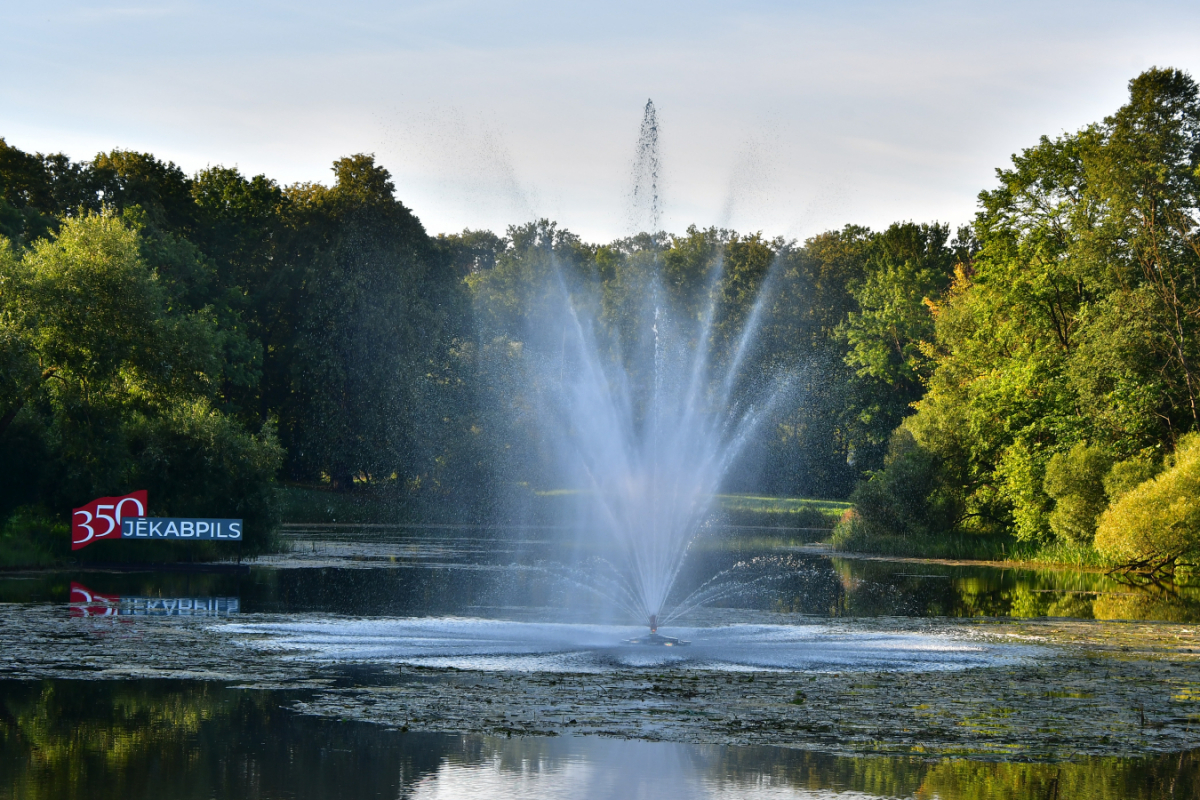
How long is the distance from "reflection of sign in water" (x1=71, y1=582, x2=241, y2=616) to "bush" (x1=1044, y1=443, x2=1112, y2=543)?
30812 millimetres

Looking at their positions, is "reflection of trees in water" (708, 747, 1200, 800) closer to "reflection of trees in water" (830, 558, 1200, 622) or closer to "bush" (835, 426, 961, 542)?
"reflection of trees in water" (830, 558, 1200, 622)

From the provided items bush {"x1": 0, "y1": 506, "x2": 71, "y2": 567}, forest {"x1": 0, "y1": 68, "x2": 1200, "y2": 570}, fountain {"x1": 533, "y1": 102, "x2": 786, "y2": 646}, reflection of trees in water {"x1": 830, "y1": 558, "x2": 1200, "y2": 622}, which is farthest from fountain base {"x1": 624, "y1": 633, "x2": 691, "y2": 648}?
bush {"x1": 0, "y1": 506, "x2": 71, "y2": 567}

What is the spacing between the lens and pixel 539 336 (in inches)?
4252

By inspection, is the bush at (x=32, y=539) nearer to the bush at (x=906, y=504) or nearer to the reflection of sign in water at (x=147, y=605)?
the reflection of sign in water at (x=147, y=605)

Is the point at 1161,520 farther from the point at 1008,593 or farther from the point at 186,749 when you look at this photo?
the point at 186,749

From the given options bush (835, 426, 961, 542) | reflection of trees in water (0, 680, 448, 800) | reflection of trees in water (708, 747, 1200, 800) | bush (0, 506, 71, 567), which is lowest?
reflection of trees in water (708, 747, 1200, 800)

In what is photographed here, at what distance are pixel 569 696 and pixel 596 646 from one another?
558 cm

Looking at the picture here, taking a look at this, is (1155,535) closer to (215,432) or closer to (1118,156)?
(1118,156)

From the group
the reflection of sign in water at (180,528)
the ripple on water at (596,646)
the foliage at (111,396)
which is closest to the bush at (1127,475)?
the ripple on water at (596,646)

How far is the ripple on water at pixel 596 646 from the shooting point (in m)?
→ 19.2

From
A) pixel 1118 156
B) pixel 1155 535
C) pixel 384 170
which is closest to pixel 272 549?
pixel 1155 535

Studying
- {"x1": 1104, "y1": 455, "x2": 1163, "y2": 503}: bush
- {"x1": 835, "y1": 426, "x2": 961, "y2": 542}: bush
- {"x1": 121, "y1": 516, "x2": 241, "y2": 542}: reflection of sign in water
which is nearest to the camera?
{"x1": 121, "y1": 516, "x2": 241, "y2": 542}: reflection of sign in water

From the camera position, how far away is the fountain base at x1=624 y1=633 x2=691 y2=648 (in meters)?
21.7

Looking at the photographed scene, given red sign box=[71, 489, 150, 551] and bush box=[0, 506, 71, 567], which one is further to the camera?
red sign box=[71, 489, 150, 551]
